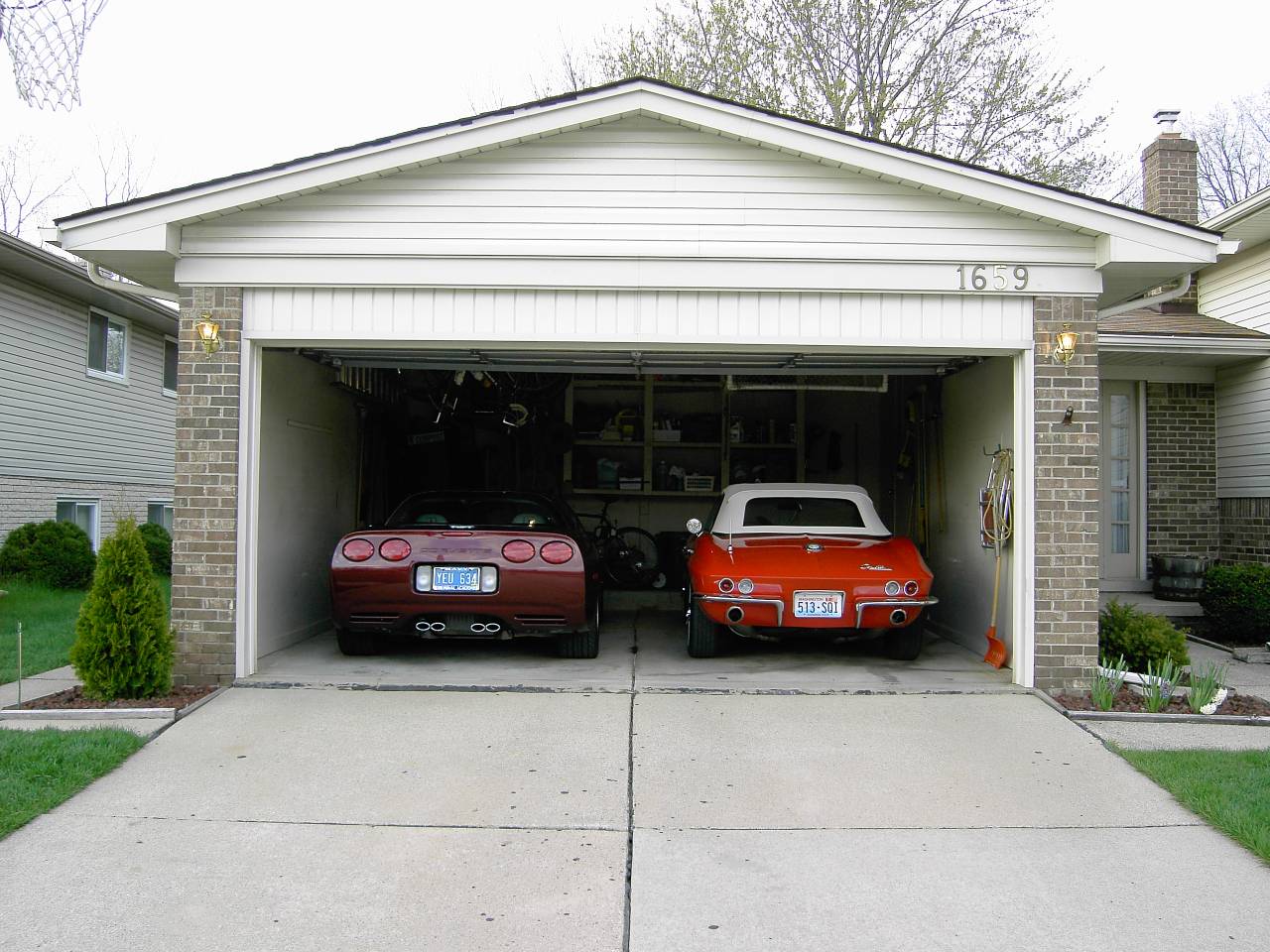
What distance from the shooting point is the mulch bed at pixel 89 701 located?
18.6 ft

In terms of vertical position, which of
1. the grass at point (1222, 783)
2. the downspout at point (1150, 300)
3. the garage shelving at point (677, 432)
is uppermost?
the downspout at point (1150, 300)

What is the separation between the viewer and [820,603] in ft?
21.1

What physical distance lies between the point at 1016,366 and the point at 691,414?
6265mm

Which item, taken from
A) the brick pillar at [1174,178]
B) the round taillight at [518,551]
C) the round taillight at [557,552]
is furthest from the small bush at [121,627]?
the brick pillar at [1174,178]

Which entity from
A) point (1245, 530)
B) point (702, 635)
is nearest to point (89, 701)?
point (702, 635)

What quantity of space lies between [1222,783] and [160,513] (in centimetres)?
1677

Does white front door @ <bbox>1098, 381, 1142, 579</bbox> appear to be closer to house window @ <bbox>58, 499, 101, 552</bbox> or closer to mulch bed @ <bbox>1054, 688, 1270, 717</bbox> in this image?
mulch bed @ <bbox>1054, 688, 1270, 717</bbox>

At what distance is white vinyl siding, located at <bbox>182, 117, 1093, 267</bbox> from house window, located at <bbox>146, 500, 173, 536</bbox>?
11690mm

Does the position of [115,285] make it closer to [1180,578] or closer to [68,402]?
[68,402]

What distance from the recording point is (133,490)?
15672 millimetres

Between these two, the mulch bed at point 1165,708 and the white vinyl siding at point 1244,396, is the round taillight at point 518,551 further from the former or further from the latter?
the white vinyl siding at point 1244,396

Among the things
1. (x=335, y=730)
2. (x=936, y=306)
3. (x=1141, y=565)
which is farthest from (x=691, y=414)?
(x=335, y=730)

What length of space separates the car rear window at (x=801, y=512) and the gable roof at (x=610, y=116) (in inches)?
104

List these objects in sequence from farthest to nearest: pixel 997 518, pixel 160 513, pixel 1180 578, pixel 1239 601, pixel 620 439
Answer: pixel 160 513, pixel 620 439, pixel 1180 578, pixel 1239 601, pixel 997 518
